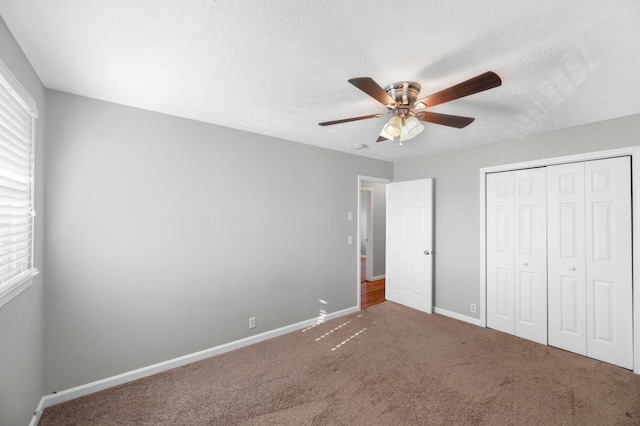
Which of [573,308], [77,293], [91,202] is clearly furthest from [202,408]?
[573,308]

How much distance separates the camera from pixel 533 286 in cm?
315

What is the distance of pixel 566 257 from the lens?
115 inches

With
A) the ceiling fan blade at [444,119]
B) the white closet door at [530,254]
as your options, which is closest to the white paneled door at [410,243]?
the white closet door at [530,254]

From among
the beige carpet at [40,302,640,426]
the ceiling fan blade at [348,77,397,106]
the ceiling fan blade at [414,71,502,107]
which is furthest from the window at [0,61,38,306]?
the ceiling fan blade at [414,71,502,107]

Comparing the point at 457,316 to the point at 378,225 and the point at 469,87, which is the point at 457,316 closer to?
the point at 378,225

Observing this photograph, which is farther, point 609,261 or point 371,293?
point 371,293

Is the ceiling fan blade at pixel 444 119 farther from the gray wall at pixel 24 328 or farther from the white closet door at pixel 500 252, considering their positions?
the gray wall at pixel 24 328

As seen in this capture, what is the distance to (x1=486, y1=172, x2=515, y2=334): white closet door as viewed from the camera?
3.33 meters

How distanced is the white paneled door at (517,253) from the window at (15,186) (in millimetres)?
4353

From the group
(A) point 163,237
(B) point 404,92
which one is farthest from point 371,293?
(B) point 404,92

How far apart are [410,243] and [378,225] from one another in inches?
72.1

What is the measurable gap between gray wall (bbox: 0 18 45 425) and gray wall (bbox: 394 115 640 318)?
4.25 meters

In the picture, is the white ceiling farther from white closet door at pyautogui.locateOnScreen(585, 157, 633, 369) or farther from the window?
white closet door at pyautogui.locateOnScreen(585, 157, 633, 369)

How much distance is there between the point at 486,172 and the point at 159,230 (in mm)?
3844
